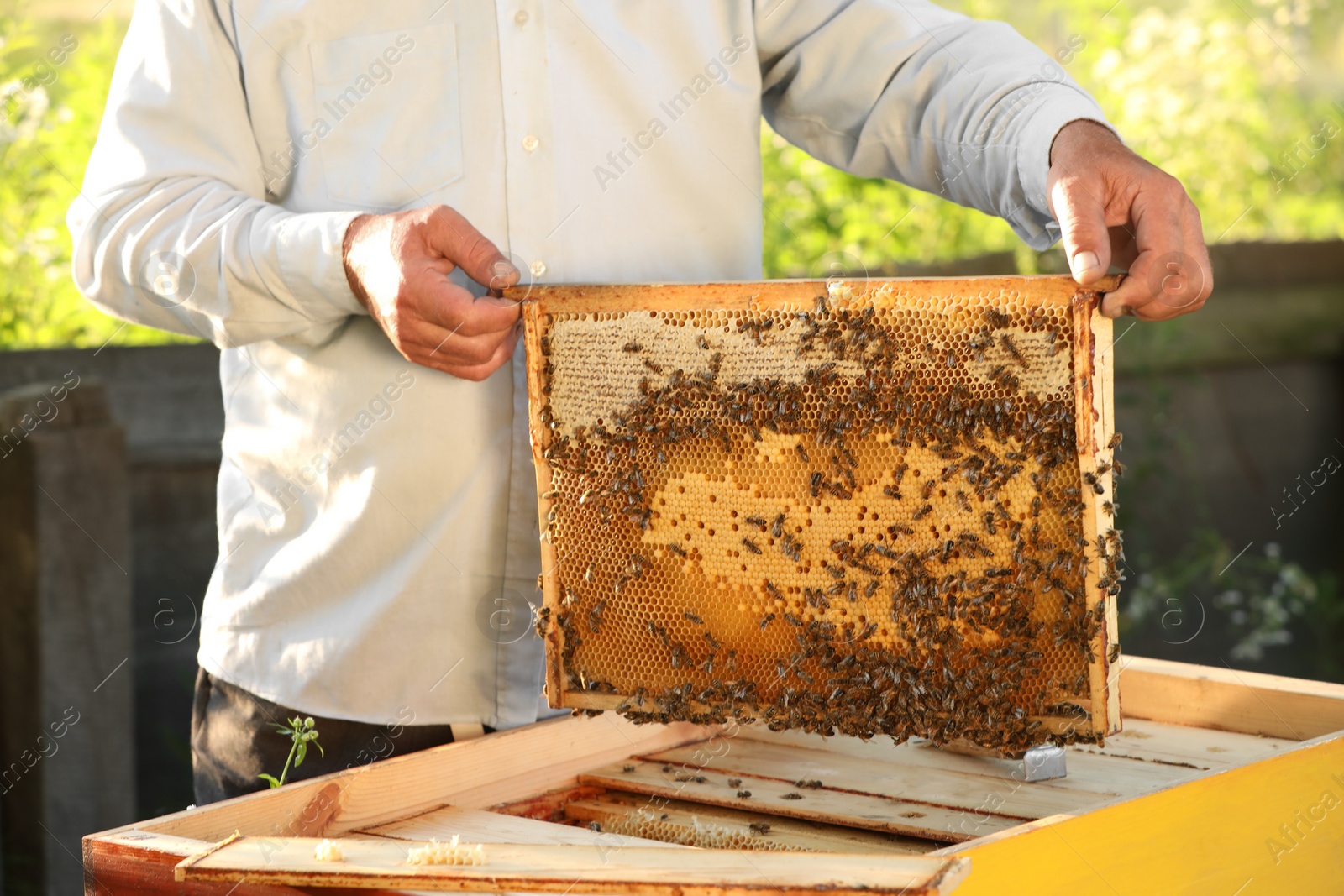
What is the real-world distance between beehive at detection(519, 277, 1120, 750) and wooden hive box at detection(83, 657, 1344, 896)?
139mm

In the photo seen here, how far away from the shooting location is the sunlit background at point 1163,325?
452 centimetres

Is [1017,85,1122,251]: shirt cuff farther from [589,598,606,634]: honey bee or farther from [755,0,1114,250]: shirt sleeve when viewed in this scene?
[589,598,606,634]: honey bee

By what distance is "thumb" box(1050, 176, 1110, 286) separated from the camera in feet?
5.82

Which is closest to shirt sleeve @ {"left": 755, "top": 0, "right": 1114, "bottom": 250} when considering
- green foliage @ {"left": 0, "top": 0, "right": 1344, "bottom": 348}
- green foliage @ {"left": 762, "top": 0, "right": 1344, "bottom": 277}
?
green foliage @ {"left": 0, "top": 0, "right": 1344, "bottom": 348}

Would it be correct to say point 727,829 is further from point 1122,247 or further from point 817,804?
point 1122,247

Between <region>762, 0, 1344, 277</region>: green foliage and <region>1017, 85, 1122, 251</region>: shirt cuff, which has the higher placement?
<region>762, 0, 1344, 277</region>: green foliage

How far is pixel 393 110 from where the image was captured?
2352 millimetres

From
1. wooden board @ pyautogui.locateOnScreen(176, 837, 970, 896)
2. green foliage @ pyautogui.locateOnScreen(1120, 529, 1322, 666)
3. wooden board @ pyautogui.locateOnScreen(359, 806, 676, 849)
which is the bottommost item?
green foliage @ pyautogui.locateOnScreen(1120, 529, 1322, 666)

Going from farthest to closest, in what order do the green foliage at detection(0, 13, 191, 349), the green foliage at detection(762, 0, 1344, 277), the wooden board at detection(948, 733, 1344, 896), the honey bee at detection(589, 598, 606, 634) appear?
the green foliage at detection(762, 0, 1344, 277) < the green foliage at detection(0, 13, 191, 349) < the honey bee at detection(589, 598, 606, 634) < the wooden board at detection(948, 733, 1344, 896)

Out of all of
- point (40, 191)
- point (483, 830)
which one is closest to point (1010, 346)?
point (483, 830)

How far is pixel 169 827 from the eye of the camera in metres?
1.72

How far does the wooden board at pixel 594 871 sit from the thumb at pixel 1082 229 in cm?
84

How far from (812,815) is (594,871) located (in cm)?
57

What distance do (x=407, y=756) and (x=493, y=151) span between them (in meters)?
1.09
